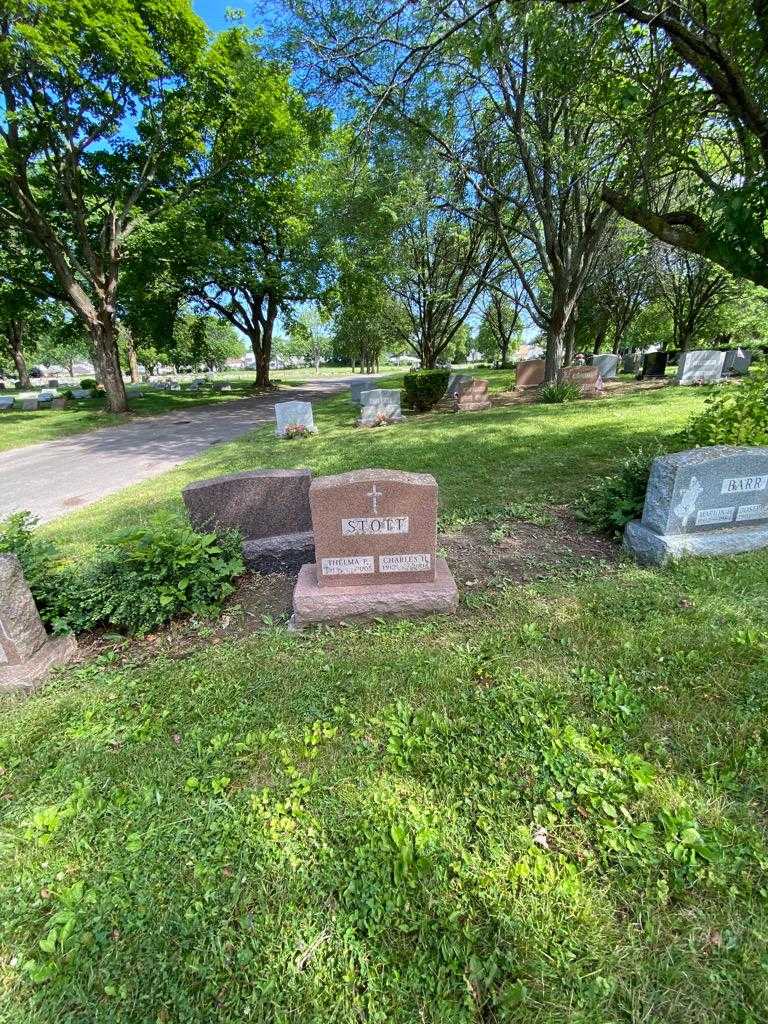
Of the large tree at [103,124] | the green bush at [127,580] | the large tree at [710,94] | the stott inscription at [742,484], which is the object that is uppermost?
the large tree at [103,124]

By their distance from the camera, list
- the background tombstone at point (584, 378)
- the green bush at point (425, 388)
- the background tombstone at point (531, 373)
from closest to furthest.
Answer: the green bush at point (425, 388) < the background tombstone at point (584, 378) < the background tombstone at point (531, 373)

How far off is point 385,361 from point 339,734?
103552mm

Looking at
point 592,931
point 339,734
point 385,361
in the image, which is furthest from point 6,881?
point 385,361

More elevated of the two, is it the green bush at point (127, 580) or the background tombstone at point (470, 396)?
the background tombstone at point (470, 396)

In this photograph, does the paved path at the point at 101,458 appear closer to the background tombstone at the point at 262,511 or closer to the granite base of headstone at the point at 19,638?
the background tombstone at the point at 262,511

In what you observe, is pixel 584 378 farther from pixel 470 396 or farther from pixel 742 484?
pixel 742 484

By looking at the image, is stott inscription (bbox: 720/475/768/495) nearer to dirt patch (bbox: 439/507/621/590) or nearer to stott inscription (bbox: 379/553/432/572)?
dirt patch (bbox: 439/507/621/590)

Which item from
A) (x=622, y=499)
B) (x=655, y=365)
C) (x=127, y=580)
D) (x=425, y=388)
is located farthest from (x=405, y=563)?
(x=655, y=365)

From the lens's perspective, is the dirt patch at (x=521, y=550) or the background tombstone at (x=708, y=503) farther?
the dirt patch at (x=521, y=550)

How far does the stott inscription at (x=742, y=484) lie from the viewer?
11.4 ft

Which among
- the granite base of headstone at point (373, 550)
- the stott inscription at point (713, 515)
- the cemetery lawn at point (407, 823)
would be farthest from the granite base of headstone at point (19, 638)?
the stott inscription at point (713, 515)

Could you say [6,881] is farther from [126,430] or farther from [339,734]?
[126,430]

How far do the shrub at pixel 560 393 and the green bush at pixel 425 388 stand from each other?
123 inches

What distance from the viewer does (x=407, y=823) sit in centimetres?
174
